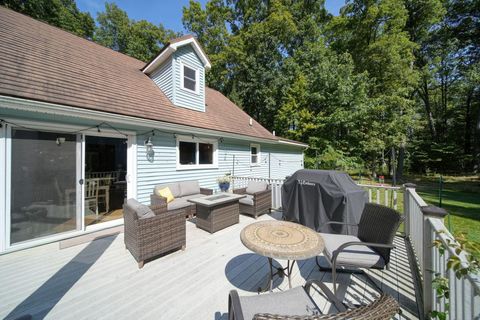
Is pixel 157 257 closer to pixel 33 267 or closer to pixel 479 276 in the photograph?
pixel 33 267

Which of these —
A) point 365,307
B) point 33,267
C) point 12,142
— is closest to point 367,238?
point 365,307

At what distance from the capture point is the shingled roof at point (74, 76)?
395 cm

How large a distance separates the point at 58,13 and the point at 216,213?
20.7m

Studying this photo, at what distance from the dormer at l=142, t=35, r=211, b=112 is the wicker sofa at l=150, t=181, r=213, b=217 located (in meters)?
3.00

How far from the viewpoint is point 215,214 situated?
448 cm

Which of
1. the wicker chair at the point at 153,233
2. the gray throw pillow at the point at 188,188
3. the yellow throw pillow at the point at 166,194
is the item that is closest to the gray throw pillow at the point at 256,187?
the gray throw pillow at the point at 188,188

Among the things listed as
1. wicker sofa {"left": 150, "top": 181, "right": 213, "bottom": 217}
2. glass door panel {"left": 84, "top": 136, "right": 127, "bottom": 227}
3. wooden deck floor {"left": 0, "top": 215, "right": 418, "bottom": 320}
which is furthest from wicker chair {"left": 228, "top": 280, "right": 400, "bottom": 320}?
Answer: glass door panel {"left": 84, "top": 136, "right": 127, "bottom": 227}

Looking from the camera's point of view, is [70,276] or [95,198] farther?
[95,198]

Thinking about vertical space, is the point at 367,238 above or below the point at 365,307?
below

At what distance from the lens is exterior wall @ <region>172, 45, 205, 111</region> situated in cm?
698

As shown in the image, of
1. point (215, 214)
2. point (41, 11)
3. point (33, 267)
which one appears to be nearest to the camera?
point (33, 267)

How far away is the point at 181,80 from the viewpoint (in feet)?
23.3

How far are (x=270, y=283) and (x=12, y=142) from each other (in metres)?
4.96

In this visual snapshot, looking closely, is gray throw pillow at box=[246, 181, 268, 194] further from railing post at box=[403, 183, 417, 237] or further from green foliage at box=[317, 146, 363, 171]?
green foliage at box=[317, 146, 363, 171]
